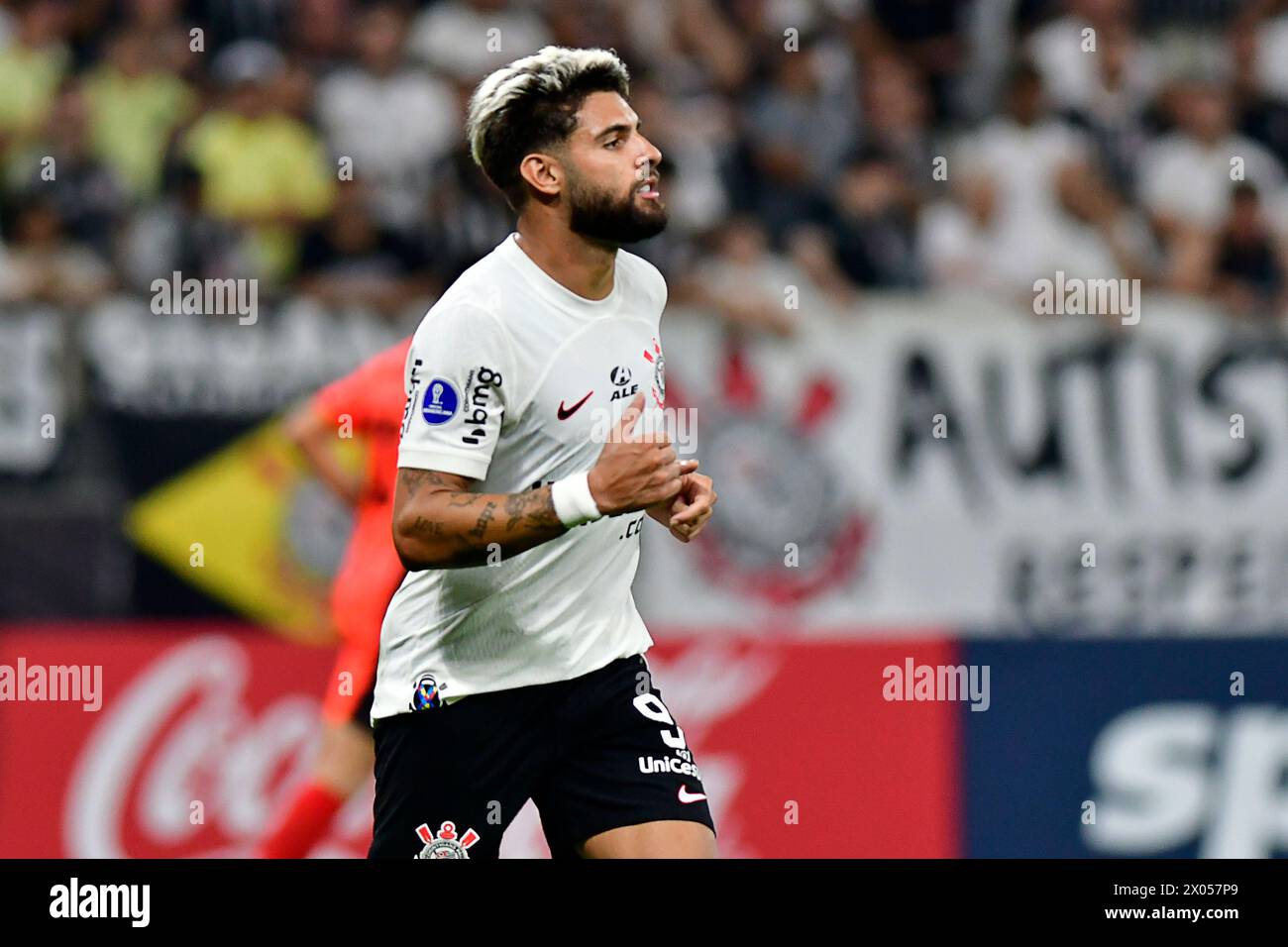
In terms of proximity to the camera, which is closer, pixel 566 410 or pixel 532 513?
pixel 532 513

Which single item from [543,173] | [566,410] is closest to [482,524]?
[566,410]

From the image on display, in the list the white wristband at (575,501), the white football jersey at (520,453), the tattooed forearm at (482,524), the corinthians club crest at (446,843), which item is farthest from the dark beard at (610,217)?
the corinthians club crest at (446,843)

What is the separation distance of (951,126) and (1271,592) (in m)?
3.19

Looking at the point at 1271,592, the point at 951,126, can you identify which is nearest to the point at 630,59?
the point at 951,126

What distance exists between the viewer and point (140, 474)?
28.6 ft

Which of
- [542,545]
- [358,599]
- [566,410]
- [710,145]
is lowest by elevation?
[358,599]

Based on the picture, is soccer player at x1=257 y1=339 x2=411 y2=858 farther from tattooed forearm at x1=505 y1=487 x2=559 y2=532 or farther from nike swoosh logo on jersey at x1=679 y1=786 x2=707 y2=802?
tattooed forearm at x1=505 y1=487 x2=559 y2=532

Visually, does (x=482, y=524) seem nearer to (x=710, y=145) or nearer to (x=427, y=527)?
(x=427, y=527)

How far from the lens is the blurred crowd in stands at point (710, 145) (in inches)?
388

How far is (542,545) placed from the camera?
5.29 m

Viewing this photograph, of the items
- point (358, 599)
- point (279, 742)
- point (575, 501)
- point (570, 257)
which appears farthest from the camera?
point (279, 742)

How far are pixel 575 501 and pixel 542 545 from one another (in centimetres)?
37

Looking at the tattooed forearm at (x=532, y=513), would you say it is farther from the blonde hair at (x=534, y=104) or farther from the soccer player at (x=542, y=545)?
the blonde hair at (x=534, y=104)

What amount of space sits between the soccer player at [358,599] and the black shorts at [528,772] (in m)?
1.70
